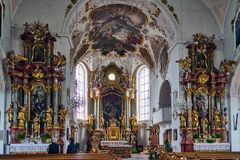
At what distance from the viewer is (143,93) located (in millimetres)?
34375

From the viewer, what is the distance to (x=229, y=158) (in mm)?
10852

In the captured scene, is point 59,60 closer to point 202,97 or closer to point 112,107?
point 202,97

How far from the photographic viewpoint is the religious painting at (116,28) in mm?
23250

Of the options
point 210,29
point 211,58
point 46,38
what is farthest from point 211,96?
point 46,38

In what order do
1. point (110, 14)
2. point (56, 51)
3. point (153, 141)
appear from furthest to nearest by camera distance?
1. point (153, 141)
2. point (110, 14)
3. point (56, 51)

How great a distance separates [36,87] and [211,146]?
809 cm

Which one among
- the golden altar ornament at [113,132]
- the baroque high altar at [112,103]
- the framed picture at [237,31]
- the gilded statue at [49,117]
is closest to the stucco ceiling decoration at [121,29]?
the baroque high altar at [112,103]

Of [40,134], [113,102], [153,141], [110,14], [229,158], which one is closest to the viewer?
[229,158]

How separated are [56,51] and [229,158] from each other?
461 inches

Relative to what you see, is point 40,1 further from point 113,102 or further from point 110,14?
point 113,102

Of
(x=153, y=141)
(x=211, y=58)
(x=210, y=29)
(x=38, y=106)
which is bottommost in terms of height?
(x=153, y=141)

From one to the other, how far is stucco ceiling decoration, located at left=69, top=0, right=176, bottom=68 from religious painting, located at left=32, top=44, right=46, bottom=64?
6.90 ft

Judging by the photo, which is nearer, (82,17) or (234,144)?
(234,144)

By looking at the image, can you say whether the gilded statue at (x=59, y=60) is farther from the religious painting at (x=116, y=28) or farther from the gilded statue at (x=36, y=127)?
the religious painting at (x=116, y=28)
